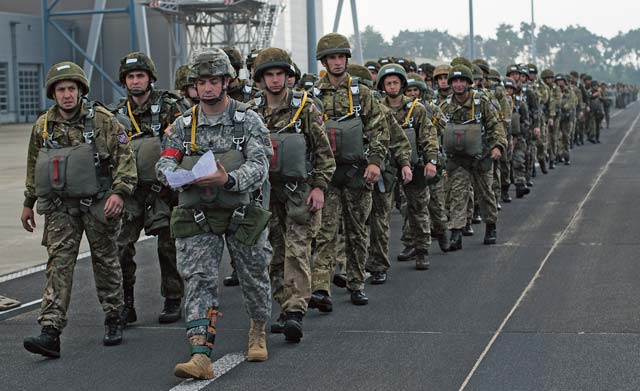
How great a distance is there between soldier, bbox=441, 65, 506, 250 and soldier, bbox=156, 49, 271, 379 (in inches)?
221

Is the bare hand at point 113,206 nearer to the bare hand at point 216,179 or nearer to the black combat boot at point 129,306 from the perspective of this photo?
the black combat boot at point 129,306

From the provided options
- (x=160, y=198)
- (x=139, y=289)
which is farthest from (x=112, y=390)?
(x=139, y=289)

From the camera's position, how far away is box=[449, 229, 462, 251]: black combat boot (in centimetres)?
1246

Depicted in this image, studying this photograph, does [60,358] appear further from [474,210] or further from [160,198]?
[474,210]

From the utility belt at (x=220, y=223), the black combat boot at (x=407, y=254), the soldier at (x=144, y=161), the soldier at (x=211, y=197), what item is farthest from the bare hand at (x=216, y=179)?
the black combat boot at (x=407, y=254)

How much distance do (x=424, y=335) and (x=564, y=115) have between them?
1765 cm

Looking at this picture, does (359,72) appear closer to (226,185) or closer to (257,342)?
(257,342)

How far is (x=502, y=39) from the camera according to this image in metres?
194

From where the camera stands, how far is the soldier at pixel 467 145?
1234 centimetres

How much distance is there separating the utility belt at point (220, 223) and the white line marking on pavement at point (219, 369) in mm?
804

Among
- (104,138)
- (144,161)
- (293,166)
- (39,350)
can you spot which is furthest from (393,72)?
(39,350)

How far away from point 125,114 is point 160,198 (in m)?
0.67

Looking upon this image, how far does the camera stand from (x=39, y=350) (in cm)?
744

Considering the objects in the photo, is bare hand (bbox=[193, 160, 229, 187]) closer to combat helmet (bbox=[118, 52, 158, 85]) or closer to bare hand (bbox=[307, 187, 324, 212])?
bare hand (bbox=[307, 187, 324, 212])
